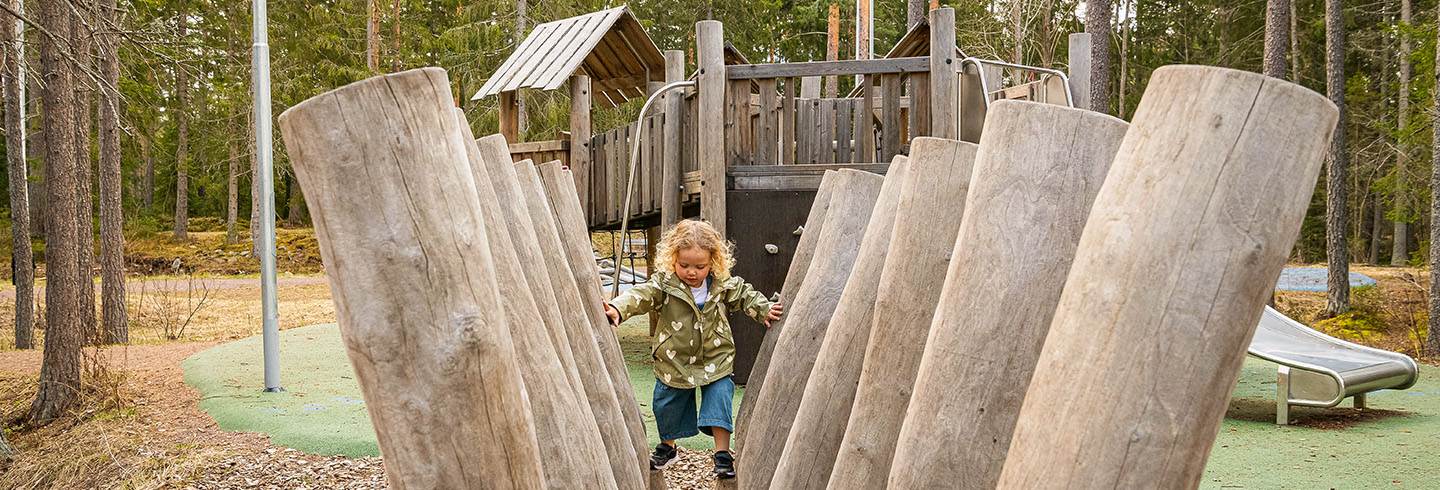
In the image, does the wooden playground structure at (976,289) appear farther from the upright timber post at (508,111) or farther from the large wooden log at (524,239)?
the upright timber post at (508,111)

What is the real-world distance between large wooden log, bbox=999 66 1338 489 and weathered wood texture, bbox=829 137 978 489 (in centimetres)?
88

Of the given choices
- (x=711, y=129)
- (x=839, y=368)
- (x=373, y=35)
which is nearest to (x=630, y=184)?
(x=711, y=129)

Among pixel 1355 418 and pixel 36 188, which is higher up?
pixel 36 188

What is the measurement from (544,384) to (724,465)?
2.04 m

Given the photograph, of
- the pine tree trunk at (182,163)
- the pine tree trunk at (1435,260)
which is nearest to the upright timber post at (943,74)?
the pine tree trunk at (1435,260)

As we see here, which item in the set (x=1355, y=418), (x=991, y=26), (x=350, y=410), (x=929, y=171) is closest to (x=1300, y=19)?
(x=991, y=26)

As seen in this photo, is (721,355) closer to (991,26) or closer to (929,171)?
(929,171)

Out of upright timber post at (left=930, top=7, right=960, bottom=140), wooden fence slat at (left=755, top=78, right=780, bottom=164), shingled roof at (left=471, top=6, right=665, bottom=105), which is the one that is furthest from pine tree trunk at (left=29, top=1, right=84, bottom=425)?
upright timber post at (left=930, top=7, right=960, bottom=140)

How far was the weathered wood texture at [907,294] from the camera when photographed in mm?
2994

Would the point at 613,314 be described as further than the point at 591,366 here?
Yes

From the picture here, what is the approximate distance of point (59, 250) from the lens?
965 centimetres

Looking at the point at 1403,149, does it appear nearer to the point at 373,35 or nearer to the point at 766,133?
the point at 766,133

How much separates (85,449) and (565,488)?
6.87 m

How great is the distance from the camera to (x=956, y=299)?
250 cm
